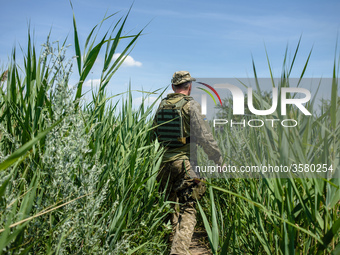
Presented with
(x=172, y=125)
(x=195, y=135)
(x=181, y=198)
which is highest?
(x=172, y=125)

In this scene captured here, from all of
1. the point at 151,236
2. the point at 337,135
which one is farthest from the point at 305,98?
the point at 151,236

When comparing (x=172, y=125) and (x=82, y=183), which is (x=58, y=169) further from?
(x=172, y=125)

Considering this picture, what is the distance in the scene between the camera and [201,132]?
10.8ft

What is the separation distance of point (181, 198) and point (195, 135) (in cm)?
70

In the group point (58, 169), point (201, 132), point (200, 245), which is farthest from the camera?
point (200, 245)

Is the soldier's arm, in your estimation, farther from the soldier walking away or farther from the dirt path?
the dirt path

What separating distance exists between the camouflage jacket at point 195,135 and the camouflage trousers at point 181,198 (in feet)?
0.32

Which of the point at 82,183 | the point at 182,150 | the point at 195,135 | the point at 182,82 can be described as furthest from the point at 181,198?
the point at 82,183

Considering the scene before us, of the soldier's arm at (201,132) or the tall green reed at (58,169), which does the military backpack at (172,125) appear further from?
the tall green reed at (58,169)

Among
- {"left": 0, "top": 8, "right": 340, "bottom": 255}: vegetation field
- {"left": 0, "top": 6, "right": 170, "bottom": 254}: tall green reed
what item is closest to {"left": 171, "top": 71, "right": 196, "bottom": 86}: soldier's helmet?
{"left": 0, "top": 6, "right": 170, "bottom": 254}: tall green reed

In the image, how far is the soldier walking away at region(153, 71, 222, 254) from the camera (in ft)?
10.8

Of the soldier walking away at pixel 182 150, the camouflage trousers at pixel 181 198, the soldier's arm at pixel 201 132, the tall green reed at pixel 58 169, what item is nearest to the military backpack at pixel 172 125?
the soldier walking away at pixel 182 150

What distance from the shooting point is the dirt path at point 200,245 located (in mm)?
3415

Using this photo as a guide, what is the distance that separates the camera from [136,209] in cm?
265
